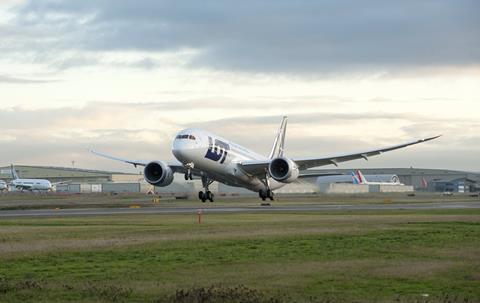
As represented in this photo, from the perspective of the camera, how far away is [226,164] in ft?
220

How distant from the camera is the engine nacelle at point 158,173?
71188 millimetres


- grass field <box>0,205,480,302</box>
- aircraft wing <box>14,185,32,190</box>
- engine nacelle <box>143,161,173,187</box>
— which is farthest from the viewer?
aircraft wing <box>14,185,32,190</box>

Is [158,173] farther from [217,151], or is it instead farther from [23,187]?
[23,187]

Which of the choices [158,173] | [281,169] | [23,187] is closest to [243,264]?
[281,169]

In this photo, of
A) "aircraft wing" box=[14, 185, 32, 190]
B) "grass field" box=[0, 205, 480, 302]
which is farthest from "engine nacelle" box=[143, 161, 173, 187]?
"aircraft wing" box=[14, 185, 32, 190]

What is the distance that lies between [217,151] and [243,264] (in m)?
43.1

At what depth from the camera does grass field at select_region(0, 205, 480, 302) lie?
17.6 meters

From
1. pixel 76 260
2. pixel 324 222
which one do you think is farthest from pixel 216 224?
pixel 76 260

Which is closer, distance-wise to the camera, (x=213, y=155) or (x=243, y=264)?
(x=243, y=264)

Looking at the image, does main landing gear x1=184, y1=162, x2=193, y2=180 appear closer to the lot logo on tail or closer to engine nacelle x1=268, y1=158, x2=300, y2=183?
the lot logo on tail

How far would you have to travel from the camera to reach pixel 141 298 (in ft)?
56.4

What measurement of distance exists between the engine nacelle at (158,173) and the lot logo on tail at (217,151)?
22.0 ft

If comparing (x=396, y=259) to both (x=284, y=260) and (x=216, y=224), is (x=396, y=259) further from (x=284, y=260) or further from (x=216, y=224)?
(x=216, y=224)

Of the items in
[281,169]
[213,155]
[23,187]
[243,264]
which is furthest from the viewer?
[23,187]
